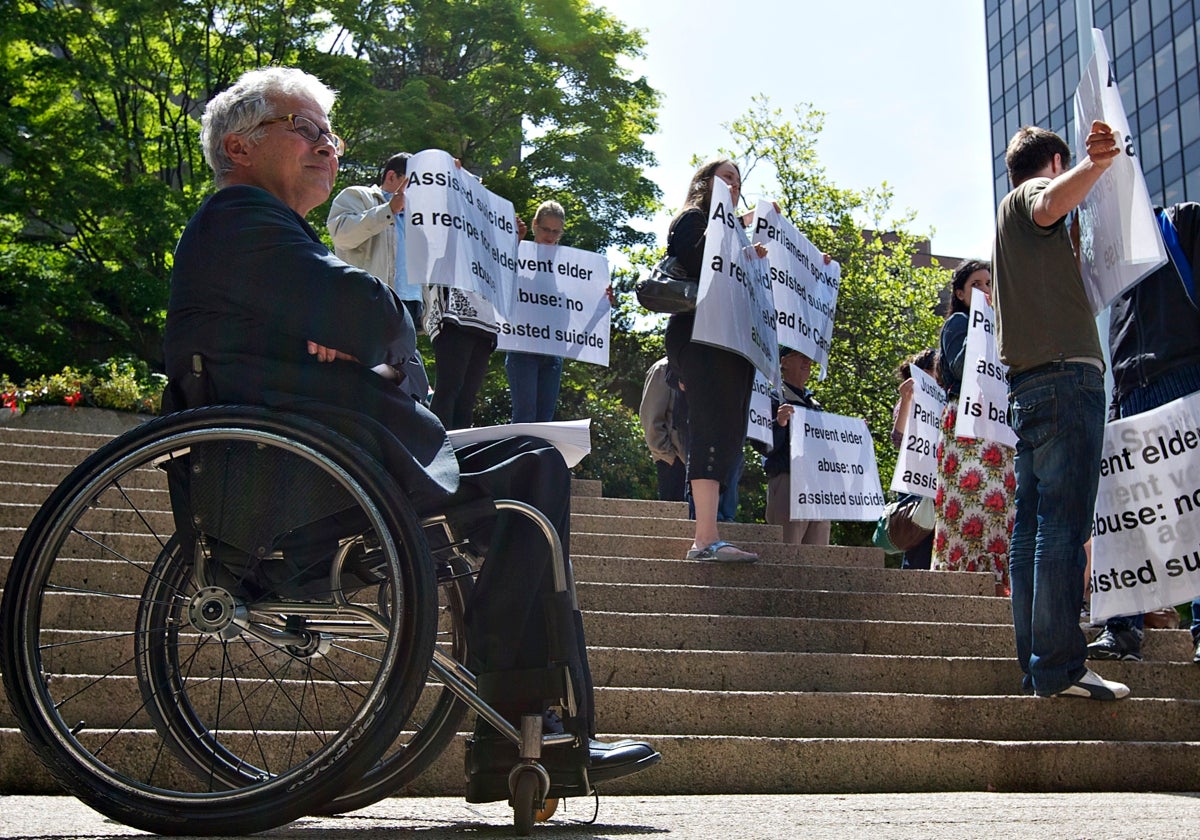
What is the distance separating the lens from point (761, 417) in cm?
881

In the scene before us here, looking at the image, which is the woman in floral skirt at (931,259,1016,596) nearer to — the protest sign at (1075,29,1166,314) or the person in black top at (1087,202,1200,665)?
the person in black top at (1087,202,1200,665)

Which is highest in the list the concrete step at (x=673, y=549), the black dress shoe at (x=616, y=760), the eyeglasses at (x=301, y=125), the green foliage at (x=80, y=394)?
the green foliage at (x=80, y=394)

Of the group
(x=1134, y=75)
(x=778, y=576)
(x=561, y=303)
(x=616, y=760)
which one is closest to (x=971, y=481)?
(x=778, y=576)

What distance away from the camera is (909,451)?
830cm

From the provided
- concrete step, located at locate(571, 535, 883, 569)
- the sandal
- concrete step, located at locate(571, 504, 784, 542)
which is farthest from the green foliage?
the sandal

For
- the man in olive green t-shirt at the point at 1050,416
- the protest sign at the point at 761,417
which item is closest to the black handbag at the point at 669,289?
the man in olive green t-shirt at the point at 1050,416

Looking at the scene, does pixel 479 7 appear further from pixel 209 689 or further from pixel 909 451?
pixel 209 689

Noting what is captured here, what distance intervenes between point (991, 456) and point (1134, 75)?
1357 inches

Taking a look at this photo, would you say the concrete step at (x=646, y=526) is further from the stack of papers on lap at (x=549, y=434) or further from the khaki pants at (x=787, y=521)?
the stack of papers on lap at (x=549, y=434)

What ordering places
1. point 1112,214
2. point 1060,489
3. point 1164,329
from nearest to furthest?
point 1060,489 < point 1112,214 < point 1164,329

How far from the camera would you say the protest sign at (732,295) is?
19.7 ft

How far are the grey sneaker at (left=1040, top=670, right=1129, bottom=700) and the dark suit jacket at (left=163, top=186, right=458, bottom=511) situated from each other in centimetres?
289

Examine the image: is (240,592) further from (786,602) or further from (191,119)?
(191,119)

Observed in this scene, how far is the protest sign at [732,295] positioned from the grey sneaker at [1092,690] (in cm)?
212
